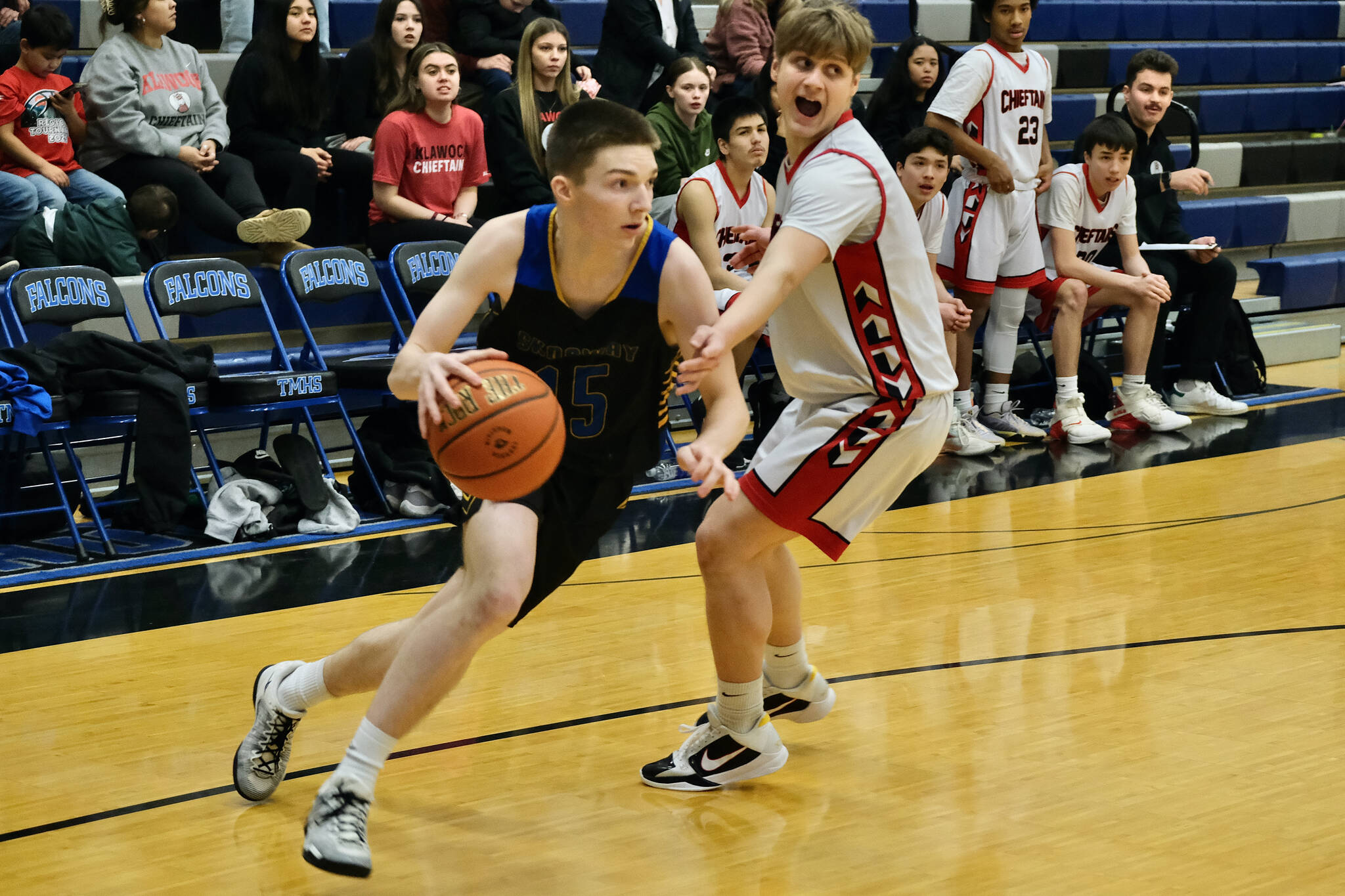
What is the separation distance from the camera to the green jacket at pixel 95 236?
6305 mm

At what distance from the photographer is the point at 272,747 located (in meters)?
3.10

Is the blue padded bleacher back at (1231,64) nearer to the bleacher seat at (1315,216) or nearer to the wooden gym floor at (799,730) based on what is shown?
the bleacher seat at (1315,216)

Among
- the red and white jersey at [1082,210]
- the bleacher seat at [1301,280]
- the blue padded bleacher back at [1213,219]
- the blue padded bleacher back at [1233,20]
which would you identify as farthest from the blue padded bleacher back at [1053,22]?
the red and white jersey at [1082,210]

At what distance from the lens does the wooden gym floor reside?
2781 millimetres

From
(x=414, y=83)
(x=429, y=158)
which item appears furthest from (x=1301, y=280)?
(x=414, y=83)

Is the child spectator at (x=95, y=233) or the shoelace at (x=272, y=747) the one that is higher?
the child spectator at (x=95, y=233)

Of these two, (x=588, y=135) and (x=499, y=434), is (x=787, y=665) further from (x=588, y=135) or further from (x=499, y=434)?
(x=588, y=135)

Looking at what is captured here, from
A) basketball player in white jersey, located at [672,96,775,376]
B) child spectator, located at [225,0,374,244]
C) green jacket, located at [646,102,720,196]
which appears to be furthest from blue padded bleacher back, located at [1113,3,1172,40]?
child spectator, located at [225,0,374,244]

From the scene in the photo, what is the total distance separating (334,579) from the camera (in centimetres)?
513

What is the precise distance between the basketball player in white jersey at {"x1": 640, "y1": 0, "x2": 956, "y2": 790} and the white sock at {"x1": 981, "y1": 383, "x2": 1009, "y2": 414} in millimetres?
4467

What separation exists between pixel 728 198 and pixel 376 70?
2058 millimetres

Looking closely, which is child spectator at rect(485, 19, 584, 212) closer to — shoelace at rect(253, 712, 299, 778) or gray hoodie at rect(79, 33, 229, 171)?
gray hoodie at rect(79, 33, 229, 171)

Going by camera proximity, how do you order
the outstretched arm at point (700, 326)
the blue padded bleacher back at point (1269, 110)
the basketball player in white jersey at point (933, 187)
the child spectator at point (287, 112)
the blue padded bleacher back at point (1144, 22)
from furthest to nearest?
the blue padded bleacher back at point (1144, 22), the blue padded bleacher back at point (1269, 110), the child spectator at point (287, 112), the basketball player in white jersey at point (933, 187), the outstretched arm at point (700, 326)

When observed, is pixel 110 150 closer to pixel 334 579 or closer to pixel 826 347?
pixel 334 579
